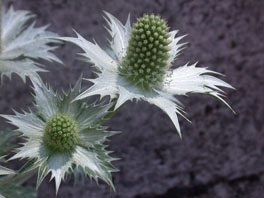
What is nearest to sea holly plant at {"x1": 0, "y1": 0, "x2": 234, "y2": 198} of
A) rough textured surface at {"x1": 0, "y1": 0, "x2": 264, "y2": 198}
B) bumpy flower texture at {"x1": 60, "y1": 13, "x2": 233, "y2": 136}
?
bumpy flower texture at {"x1": 60, "y1": 13, "x2": 233, "y2": 136}

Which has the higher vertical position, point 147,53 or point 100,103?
point 147,53

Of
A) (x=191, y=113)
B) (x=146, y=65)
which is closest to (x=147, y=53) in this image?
(x=146, y=65)

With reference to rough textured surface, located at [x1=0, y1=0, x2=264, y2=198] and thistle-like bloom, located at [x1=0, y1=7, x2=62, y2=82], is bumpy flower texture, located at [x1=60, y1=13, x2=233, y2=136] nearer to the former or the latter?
thistle-like bloom, located at [x1=0, y1=7, x2=62, y2=82]

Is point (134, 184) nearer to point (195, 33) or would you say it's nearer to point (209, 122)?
point (209, 122)

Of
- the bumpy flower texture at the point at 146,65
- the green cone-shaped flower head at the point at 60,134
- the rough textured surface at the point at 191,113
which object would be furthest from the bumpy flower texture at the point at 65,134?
the rough textured surface at the point at 191,113

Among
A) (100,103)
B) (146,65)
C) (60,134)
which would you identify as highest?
(146,65)

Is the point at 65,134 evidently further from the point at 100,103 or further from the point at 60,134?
the point at 100,103

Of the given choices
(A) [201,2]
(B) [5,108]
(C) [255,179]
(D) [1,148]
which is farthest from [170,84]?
(C) [255,179]
